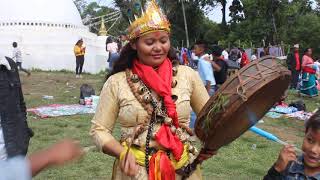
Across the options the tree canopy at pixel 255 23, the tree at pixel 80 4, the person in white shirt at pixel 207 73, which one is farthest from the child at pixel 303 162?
the tree at pixel 80 4

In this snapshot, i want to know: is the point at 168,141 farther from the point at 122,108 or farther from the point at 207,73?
the point at 207,73

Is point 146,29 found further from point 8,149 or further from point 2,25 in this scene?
point 2,25

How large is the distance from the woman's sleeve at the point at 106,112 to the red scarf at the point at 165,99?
18 centimetres

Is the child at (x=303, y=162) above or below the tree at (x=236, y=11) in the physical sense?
below

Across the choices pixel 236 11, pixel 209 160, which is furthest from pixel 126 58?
pixel 236 11

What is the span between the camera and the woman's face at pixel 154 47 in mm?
2887

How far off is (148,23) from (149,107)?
0.47m

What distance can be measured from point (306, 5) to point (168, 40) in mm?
40268

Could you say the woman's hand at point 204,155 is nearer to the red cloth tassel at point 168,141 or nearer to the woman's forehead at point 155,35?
the red cloth tassel at point 168,141

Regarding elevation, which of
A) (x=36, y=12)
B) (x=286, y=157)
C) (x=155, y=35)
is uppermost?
(x=36, y=12)

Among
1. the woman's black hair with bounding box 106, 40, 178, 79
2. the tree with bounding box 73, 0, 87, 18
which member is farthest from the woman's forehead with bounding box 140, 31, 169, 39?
the tree with bounding box 73, 0, 87, 18

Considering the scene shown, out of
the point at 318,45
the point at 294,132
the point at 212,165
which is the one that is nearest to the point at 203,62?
the point at 212,165

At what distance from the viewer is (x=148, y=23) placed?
2.90 m

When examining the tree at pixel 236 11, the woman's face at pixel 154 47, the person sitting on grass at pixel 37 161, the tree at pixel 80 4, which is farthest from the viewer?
the tree at pixel 80 4
